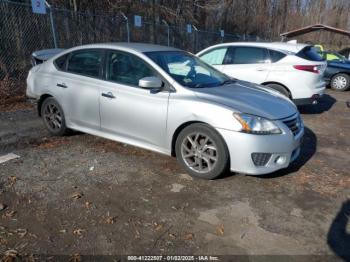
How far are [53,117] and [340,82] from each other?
452 inches

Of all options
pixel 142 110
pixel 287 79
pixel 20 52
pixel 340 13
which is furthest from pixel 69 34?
pixel 340 13

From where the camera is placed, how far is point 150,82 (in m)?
4.57

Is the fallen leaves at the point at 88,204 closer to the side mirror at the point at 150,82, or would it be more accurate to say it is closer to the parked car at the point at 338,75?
the side mirror at the point at 150,82

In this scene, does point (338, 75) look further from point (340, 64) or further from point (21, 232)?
point (21, 232)

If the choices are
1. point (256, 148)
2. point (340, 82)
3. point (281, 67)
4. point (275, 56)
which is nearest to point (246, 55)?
point (275, 56)

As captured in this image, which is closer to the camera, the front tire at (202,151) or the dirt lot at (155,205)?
the dirt lot at (155,205)

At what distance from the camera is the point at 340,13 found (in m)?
45.8

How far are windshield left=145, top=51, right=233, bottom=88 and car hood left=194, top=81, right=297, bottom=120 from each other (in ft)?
0.73

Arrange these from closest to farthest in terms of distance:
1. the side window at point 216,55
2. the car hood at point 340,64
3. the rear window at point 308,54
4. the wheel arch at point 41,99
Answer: the wheel arch at point 41,99 < the rear window at point 308,54 < the side window at point 216,55 < the car hood at point 340,64

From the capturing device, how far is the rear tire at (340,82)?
13508 millimetres

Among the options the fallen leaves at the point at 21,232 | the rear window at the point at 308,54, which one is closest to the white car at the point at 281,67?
the rear window at the point at 308,54

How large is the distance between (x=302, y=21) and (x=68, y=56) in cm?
4407

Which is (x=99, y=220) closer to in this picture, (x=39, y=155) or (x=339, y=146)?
(x=39, y=155)

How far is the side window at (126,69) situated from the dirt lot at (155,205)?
3.78 feet
